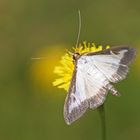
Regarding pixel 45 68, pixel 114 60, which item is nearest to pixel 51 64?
pixel 45 68

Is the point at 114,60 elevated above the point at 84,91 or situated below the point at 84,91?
above

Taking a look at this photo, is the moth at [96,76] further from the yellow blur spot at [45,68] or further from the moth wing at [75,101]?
the yellow blur spot at [45,68]

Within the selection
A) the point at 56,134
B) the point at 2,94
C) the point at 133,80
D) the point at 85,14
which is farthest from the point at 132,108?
the point at 85,14

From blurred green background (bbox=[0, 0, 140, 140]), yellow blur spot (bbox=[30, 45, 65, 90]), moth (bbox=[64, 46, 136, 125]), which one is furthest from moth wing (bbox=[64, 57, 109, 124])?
yellow blur spot (bbox=[30, 45, 65, 90])

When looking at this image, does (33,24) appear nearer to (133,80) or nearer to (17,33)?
(17,33)

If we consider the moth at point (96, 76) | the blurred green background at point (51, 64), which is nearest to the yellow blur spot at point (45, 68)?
the blurred green background at point (51, 64)

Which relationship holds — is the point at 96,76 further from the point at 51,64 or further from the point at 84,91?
the point at 51,64

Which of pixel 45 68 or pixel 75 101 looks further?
pixel 45 68
